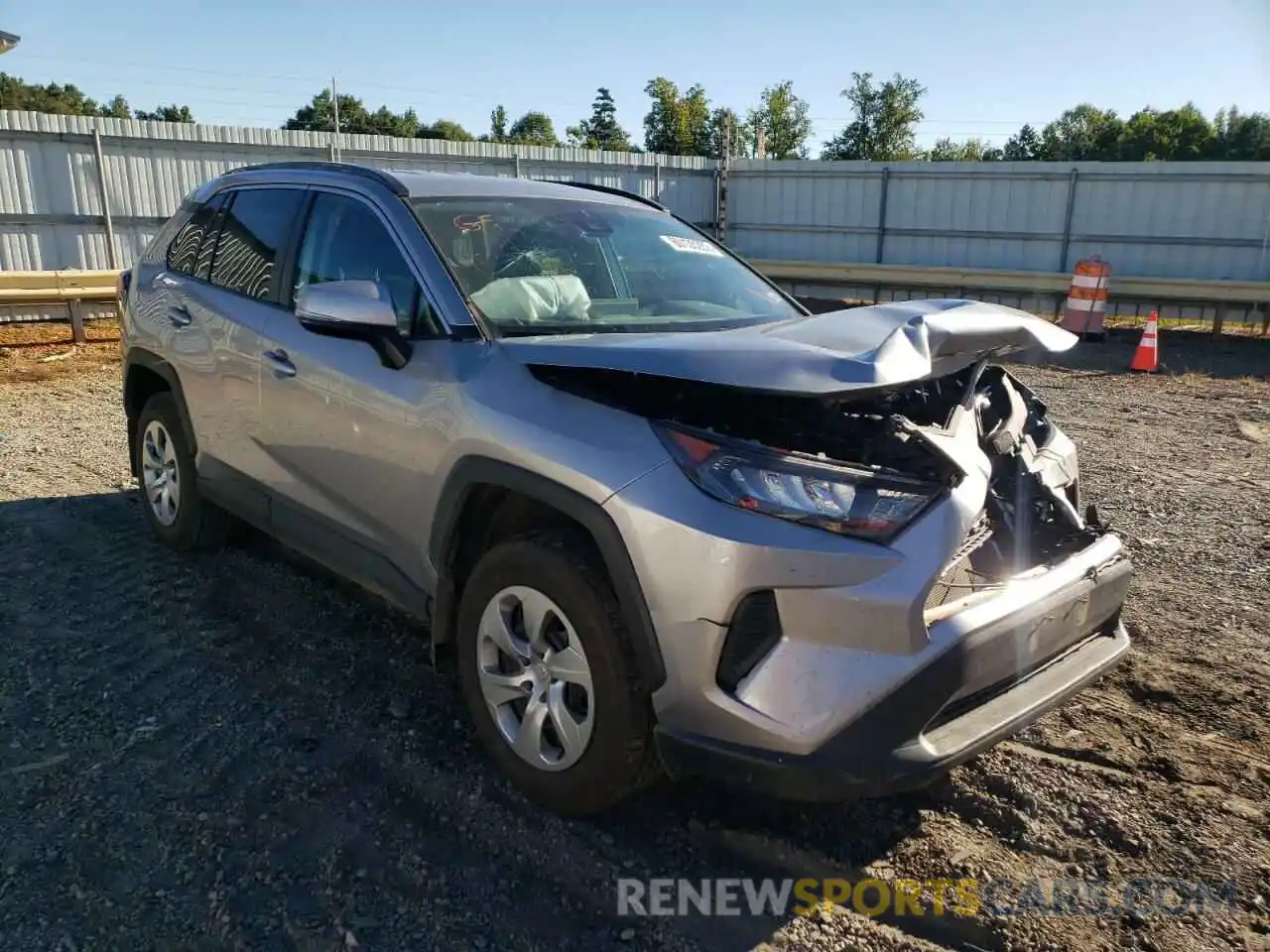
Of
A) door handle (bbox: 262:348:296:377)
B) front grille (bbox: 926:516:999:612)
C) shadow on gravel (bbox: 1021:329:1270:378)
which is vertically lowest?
shadow on gravel (bbox: 1021:329:1270:378)

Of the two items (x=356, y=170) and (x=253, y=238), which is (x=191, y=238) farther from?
(x=356, y=170)

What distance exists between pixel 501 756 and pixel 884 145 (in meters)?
52.1

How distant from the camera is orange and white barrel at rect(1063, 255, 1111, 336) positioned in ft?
46.0

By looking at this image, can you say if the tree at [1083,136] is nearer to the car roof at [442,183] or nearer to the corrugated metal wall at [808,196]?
the corrugated metal wall at [808,196]

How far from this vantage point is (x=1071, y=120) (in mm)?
71625

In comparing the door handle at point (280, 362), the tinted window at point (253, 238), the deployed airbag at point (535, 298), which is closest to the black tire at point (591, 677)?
the deployed airbag at point (535, 298)

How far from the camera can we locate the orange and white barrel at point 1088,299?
14.0m

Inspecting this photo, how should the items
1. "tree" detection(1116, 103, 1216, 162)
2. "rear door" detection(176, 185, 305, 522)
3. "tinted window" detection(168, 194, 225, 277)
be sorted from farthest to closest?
"tree" detection(1116, 103, 1216, 162), "tinted window" detection(168, 194, 225, 277), "rear door" detection(176, 185, 305, 522)

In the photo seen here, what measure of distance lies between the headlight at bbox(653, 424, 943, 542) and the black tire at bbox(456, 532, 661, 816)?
45 cm

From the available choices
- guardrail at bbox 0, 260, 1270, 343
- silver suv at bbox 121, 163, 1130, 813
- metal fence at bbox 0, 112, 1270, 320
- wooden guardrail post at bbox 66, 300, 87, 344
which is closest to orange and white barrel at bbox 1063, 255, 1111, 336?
guardrail at bbox 0, 260, 1270, 343

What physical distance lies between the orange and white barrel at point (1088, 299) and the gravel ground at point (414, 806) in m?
10.3

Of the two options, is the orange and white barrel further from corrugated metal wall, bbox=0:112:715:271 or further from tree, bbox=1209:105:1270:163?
tree, bbox=1209:105:1270:163

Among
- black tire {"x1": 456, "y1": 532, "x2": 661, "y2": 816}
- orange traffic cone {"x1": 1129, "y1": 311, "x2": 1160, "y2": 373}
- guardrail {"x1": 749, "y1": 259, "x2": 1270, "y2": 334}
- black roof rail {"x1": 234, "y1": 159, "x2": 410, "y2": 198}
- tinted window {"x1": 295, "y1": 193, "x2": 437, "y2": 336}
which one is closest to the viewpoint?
black tire {"x1": 456, "y1": 532, "x2": 661, "y2": 816}

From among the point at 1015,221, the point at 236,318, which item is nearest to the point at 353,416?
the point at 236,318
